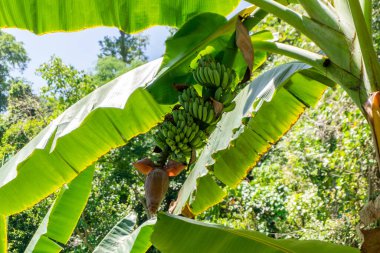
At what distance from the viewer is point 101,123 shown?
1.36 m

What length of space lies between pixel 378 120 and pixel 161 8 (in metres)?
0.79

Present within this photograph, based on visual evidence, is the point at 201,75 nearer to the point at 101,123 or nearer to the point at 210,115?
the point at 210,115

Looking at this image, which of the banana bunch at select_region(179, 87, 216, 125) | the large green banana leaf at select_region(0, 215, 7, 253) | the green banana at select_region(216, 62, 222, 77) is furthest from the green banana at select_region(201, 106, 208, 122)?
the large green banana leaf at select_region(0, 215, 7, 253)

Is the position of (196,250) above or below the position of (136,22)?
below

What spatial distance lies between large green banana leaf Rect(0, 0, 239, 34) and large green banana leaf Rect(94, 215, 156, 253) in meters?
0.70

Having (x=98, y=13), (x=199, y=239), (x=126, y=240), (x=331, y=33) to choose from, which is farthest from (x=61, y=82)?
(x=331, y=33)

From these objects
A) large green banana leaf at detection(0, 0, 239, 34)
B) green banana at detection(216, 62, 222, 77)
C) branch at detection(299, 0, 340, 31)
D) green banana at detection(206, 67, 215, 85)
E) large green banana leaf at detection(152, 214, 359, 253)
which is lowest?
large green banana leaf at detection(152, 214, 359, 253)

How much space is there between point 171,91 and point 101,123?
24 cm

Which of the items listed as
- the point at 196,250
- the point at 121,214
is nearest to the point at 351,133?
the point at 196,250

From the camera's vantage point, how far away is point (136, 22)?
57.1 inches

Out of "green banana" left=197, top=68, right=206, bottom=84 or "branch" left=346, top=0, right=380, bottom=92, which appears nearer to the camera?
"branch" left=346, top=0, right=380, bottom=92

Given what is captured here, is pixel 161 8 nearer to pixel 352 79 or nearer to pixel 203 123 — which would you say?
pixel 203 123

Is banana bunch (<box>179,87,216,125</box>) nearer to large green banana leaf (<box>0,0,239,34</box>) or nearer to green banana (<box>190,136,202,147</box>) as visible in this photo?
green banana (<box>190,136,202,147</box>)

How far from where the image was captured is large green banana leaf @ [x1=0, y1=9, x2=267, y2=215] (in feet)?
3.94
